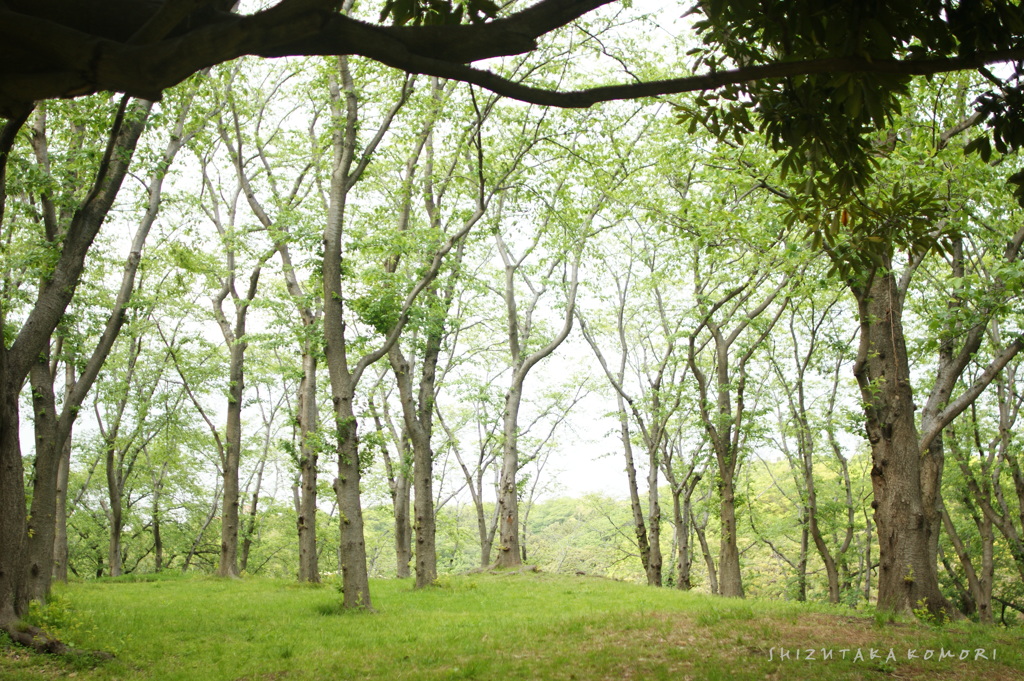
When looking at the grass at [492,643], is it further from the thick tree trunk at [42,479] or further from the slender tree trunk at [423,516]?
the slender tree trunk at [423,516]

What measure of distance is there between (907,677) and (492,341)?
970 inches

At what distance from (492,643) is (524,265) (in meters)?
15.5

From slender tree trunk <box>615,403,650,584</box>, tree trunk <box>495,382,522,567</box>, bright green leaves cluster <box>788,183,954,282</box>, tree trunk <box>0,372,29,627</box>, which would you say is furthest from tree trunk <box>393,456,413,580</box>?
bright green leaves cluster <box>788,183,954,282</box>

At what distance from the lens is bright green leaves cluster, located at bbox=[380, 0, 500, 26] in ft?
11.9

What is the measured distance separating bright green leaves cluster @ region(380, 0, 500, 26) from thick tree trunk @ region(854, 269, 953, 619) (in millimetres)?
8435

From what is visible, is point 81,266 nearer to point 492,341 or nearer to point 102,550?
point 492,341

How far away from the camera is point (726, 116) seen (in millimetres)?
4504

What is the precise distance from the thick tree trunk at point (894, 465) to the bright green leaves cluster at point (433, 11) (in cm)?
844

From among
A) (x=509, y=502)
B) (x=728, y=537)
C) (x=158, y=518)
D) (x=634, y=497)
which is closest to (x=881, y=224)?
(x=728, y=537)

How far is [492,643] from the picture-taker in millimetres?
8188

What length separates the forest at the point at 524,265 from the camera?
13.2 feet

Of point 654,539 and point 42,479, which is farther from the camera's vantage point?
point 654,539

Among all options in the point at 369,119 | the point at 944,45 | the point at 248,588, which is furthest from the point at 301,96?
the point at 944,45

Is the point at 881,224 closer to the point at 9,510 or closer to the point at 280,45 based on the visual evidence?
the point at 280,45
